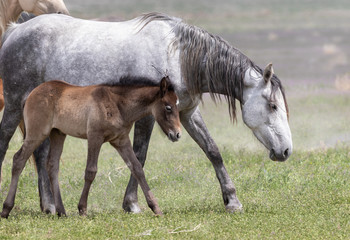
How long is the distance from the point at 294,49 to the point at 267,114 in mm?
32749

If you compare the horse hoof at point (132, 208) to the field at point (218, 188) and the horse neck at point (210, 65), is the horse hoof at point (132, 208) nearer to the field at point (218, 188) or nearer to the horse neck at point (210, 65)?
the field at point (218, 188)

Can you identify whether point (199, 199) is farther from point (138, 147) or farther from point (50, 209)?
point (50, 209)

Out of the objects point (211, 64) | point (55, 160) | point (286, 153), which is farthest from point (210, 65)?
point (55, 160)

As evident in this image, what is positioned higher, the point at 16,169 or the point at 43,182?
the point at 16,169

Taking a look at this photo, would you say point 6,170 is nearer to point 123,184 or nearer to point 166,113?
point 123,184

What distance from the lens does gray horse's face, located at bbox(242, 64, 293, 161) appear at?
8.30m

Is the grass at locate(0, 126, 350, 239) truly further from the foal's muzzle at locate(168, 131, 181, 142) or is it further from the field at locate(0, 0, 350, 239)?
the foal's muzzle at locate(168, 131, 181, 142)

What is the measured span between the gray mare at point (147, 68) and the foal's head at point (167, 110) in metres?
0.63

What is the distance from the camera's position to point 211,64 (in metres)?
8.43

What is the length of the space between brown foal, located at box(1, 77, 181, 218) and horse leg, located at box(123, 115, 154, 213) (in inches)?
27.9

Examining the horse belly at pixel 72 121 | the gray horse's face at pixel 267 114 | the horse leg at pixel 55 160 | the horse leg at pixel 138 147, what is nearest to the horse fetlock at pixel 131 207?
the horse leg at pixel 138 147

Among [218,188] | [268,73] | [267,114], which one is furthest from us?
[218,188]

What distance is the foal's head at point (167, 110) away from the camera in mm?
7742

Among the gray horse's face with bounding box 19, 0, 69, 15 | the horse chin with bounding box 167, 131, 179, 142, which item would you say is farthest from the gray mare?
the gray horse's face with bounding box 19, 0, 69, 15
